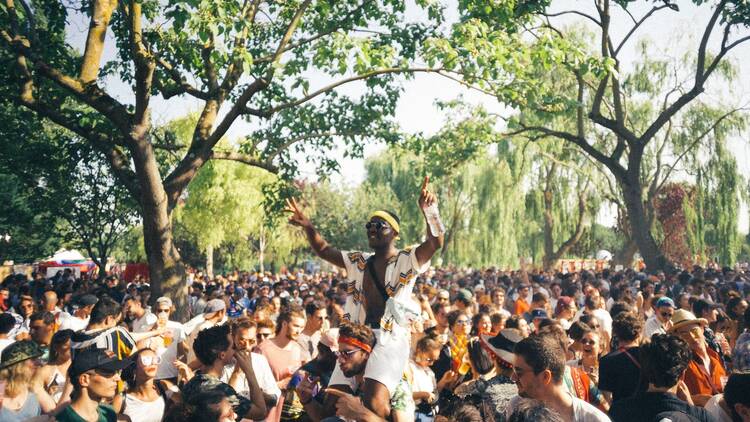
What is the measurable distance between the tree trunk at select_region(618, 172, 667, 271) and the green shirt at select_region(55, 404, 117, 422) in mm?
19613

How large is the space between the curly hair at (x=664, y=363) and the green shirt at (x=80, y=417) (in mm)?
3145

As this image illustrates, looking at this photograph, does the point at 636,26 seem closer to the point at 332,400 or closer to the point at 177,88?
the point at 177,88

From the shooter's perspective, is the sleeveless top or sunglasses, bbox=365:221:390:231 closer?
the sleeveless top

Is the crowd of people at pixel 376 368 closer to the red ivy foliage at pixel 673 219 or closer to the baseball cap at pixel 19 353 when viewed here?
the baseball cap at pixel 19 353

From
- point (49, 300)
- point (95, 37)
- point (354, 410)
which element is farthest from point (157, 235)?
point (354, 410)

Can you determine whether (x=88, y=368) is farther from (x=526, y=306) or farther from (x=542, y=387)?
(x=526, y=306)

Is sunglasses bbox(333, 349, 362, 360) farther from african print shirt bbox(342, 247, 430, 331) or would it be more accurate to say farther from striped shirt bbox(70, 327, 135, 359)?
striped shirt bbox(70, 327, 135, 359)

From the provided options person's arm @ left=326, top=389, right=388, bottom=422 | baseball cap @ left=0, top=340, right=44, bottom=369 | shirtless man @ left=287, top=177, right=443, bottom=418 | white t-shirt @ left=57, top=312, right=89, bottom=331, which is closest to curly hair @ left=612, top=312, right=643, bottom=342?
shirtless man @ left=287, top=177, right=443, bottom=418

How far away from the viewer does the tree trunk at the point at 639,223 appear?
21.5 m

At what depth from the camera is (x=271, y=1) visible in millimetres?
12812

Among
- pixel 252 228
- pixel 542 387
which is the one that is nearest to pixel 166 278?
pixel 542 387

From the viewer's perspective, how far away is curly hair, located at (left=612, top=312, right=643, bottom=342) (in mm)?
5543

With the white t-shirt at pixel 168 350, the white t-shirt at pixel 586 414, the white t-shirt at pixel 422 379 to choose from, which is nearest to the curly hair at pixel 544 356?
the white t-shirt at pixel 586 414

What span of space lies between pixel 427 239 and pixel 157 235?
23.8 feet
